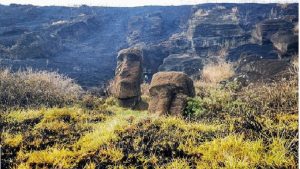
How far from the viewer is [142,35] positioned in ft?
94.5

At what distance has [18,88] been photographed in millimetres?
10609

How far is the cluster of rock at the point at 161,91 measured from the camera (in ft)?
28.5

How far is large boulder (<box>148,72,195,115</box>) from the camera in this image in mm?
8617

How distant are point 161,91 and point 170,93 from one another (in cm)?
26

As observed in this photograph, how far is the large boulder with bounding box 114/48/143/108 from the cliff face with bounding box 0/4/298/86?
202 inches

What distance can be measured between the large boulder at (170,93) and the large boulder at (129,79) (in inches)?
75.8

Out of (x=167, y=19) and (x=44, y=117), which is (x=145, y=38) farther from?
(x=44, y=117)

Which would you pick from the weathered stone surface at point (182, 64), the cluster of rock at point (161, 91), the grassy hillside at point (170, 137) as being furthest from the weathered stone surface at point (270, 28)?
the grassy hillside at point (170, 137)

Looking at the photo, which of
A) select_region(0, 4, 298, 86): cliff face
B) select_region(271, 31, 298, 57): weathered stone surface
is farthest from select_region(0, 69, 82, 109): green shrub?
select_region(271, 31, 298, 57): weathered stone surface

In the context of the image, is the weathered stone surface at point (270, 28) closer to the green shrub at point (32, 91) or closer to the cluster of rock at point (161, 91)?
the cluster of rock at point (161, 91)

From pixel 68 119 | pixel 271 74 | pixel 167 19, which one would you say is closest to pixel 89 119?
pixel 68 119

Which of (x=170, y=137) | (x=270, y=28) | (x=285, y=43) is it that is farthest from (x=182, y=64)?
(x=170, y=137)

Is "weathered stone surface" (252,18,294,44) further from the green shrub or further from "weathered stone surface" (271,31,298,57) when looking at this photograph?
the green shrub

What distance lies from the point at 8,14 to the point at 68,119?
23615 millimetres
